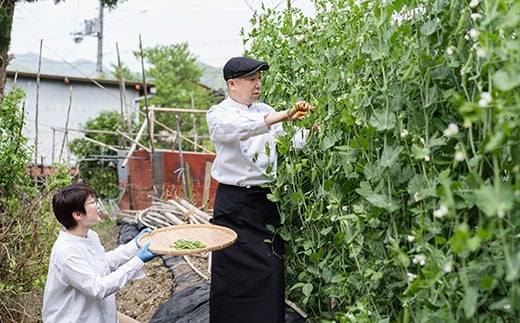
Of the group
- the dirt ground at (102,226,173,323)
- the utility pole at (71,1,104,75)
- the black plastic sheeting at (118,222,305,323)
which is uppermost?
the utility pole at (71,1,104,75)

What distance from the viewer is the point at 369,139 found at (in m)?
1.75

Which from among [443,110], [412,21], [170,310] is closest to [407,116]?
[443,110]

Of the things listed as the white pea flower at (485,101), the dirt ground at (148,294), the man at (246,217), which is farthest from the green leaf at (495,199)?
the dirt ground at (148,294)

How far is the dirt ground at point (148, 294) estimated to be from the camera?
15.1 feet

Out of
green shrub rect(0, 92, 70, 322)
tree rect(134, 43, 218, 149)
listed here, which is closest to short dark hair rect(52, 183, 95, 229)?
green shrub rect(0, 92, 70, 322)

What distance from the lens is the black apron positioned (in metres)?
2.69

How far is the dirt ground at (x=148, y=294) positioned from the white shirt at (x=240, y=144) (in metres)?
2.04

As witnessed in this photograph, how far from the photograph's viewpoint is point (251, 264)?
2.72m

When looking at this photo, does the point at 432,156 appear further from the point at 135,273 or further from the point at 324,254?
the point at 135,273

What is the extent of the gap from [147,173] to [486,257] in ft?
28.9

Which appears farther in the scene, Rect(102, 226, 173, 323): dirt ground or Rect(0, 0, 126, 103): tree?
Rect(102, 226, 173, 323): dirt ground

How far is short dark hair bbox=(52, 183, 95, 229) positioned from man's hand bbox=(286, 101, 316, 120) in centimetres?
111

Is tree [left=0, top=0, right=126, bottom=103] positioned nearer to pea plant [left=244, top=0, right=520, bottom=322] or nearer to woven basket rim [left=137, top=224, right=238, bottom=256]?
woven basket rim [left=137, top=224, right=238, bottom=256]

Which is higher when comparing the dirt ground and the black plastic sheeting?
the black plastic sheeting
